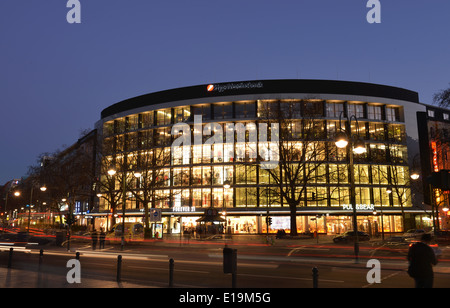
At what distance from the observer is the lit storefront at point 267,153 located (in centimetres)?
6425

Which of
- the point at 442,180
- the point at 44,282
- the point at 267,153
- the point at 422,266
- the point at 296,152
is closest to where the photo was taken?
the point at 422,266

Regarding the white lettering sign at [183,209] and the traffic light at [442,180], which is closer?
the traffic light at [442,180]

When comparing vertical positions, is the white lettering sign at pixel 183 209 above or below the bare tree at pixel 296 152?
below

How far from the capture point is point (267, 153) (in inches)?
2601

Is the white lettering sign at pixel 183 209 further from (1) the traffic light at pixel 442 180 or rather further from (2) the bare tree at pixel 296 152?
(1) the traffic light at pixel 442 180

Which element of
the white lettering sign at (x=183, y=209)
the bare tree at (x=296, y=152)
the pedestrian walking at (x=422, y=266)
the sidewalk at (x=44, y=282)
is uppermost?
the bare tree at (x=296, y=152)

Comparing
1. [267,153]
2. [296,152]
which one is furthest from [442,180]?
[267,153]

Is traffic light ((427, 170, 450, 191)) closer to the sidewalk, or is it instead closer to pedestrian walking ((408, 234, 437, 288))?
pedestrian walking ((408, 234, 437, 288))

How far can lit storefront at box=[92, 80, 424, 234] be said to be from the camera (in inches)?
2530

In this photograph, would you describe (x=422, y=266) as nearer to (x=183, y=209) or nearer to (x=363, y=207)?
(x=363, y=207)

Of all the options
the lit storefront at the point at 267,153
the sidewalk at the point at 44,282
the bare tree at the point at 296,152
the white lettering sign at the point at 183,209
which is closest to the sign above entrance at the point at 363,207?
the lit storefront at the point at 267,153

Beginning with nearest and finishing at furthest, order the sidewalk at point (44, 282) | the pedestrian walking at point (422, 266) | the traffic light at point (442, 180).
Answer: the pedestrian walking at point (422, 266), the traffic light at point (442, 180), the sidewalk at point (44, 282)

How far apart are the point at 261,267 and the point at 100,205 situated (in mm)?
68344

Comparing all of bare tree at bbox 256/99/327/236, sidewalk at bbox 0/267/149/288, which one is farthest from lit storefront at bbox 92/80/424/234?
sidewalk at bbox 0/267/149/288
